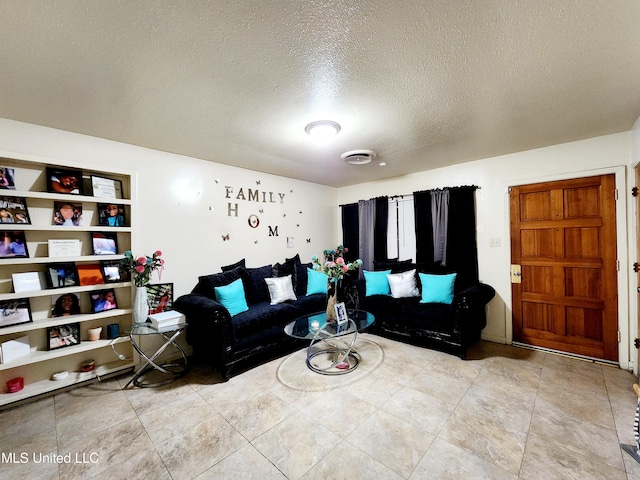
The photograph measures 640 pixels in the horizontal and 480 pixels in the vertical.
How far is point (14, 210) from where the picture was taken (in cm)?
232

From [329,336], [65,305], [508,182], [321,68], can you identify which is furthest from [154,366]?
[508,182]

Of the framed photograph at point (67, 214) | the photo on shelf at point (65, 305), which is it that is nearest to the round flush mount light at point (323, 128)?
the framed photograph at point (67, 214)

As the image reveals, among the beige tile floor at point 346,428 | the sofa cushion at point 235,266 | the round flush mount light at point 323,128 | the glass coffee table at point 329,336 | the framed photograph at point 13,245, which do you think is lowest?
the beige tile floor at point 346,428

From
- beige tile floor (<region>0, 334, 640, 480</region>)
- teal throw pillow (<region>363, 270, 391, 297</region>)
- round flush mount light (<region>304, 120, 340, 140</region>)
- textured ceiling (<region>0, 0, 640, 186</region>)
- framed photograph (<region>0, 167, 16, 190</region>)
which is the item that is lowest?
beige tile floor (<region>0, 334, 640, 480</region>)

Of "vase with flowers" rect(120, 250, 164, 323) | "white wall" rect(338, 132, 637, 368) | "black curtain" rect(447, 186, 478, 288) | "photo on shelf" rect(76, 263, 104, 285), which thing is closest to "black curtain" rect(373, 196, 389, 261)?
"white wall" rect(338, 132, 637, 368)

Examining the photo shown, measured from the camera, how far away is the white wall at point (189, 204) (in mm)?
2582

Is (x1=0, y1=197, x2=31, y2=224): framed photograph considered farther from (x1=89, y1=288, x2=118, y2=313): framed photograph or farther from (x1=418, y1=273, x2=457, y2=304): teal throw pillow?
(x1=418, y1=273, x2=457, y2=304): teal throw pillow

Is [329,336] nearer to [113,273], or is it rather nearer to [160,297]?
[160,297]

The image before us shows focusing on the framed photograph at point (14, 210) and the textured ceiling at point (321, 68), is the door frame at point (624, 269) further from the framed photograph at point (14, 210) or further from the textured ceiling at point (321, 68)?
the framed photograph at point (14, 210)

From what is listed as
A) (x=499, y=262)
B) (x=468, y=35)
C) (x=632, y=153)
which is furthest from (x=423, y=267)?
(x=468, y=35)

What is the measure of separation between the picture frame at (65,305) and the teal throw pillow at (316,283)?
8.50 feet

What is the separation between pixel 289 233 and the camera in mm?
4520

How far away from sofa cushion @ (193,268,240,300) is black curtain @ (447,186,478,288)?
2.96 meters

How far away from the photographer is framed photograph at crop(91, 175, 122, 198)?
105 inches
